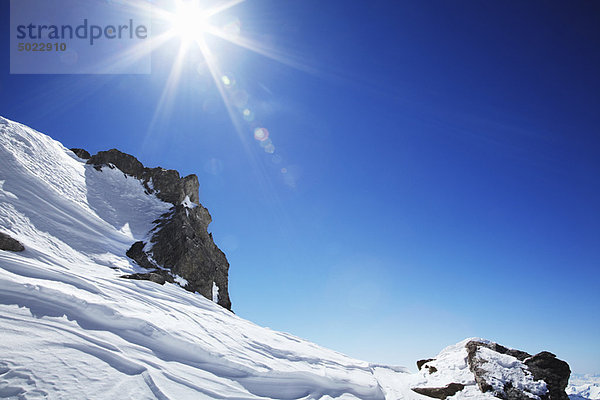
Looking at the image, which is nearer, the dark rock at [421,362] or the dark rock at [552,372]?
the dark rock at [552,372]

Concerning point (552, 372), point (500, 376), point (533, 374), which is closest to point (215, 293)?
point (500, 376)

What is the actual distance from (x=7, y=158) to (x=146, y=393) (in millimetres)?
23855

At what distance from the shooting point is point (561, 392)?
9828 millimetres

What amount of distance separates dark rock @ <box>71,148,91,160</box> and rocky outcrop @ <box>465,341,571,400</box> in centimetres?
4195

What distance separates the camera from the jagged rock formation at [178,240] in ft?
75.0

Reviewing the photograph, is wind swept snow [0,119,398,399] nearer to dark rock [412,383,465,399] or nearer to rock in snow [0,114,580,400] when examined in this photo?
rock in snow [0,114,580,400]

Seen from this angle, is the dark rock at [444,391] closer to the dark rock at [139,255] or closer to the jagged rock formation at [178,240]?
the jagged rock formation at [178,240]

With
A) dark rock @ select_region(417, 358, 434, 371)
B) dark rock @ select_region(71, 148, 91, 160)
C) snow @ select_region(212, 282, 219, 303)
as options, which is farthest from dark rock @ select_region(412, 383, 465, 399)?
dark rock @ select_region(71, 148, 91, 160)

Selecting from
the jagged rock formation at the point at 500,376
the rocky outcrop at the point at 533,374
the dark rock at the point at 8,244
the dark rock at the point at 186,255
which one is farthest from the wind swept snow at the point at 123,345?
the dark rock at the point at 186,255

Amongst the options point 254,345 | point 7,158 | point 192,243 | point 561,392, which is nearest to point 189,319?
point 254,345

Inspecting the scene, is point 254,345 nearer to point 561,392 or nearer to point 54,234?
point 561,392

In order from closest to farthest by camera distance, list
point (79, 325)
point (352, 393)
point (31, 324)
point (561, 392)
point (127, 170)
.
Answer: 1. point (31, 324)
2. point (79, 325)
3. point (352, 393)
4. point (561, 392)
5. point (127, 170)

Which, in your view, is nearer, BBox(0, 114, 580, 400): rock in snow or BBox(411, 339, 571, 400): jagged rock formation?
BBox(0, 114, 580, 400): rock in snow

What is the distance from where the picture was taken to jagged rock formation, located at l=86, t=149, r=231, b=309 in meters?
22.9
